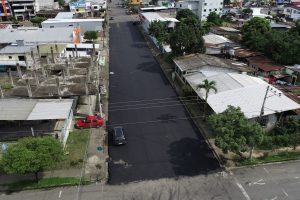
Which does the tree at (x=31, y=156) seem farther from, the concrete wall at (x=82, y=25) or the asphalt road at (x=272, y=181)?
the concrete wall at (x=82, y=25)

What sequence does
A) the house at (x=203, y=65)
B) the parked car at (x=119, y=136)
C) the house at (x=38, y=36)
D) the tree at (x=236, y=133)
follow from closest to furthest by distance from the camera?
the tree at (x=236, y=133)
the parked car at (x=119, y=136)
the house at (x=203, y=65)
the house at (x=38, y=36)

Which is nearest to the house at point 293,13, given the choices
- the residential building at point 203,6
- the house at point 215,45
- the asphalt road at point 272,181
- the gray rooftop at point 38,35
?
the residential building at point 203,6

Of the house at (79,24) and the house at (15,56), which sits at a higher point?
the house at (79,24)

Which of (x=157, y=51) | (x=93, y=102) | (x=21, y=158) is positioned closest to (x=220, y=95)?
(x=93, y=102)

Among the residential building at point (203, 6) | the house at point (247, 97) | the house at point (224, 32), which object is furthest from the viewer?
the residential building at point (203, 6)

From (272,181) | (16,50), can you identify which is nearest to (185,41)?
(272,181)

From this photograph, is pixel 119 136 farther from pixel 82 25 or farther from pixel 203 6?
pixel 203 6
